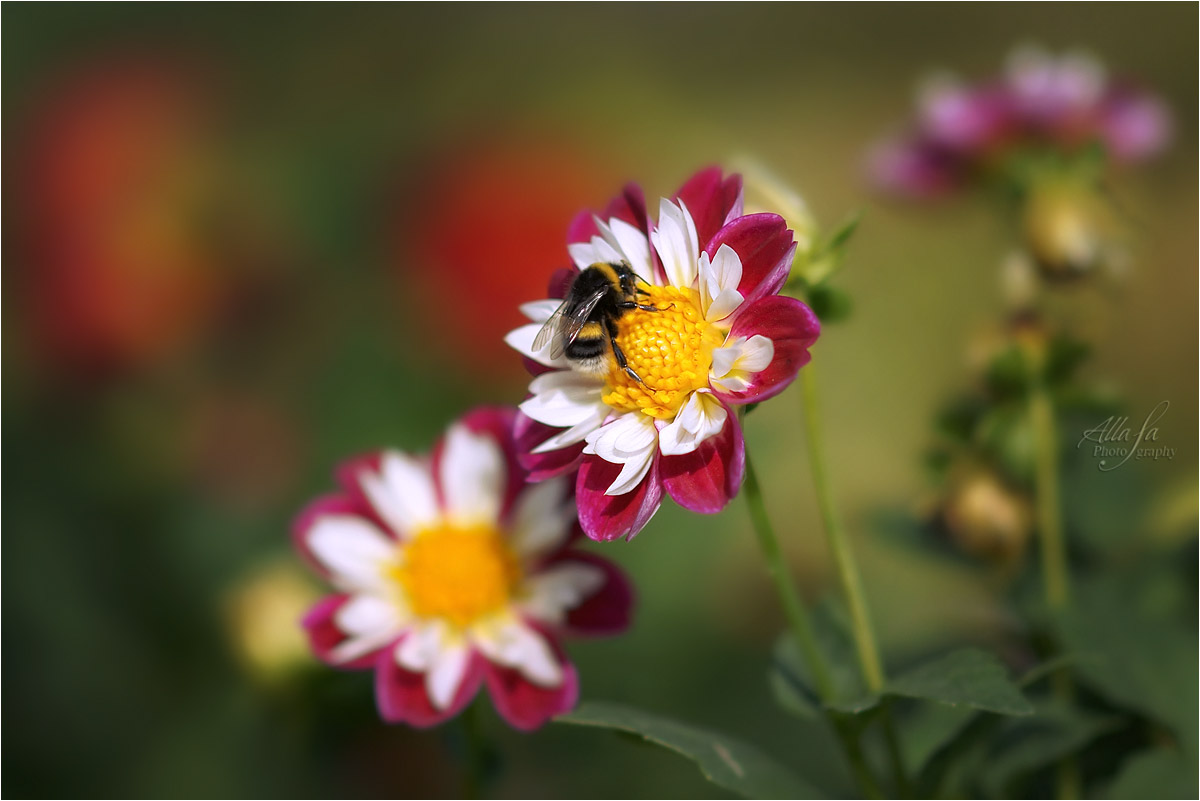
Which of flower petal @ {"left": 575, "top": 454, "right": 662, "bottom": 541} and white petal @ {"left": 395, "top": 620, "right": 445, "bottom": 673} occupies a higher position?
flower petal @ {"left": 575, "top": 454, "right": 662, "bottom": 541}

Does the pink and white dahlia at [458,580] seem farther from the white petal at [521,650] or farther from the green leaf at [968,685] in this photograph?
the green leaf at [968,685]

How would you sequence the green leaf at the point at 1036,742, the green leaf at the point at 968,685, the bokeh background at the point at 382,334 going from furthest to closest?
the bokeh background at the point at 382,334
the green leaf at the point at 1036,742
the green leaf at the point at 968,685

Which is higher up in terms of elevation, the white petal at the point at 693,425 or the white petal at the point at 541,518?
the white petal at the point at 693,425

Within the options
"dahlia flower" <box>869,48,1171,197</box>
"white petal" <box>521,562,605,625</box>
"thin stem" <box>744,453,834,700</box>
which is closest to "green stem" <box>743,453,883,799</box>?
"thin stem" <box>744,453,834,700</box>

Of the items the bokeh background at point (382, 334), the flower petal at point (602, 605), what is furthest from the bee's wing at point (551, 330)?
the bokeh background at point (382, 334)

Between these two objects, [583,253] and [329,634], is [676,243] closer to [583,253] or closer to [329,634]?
[583,253]

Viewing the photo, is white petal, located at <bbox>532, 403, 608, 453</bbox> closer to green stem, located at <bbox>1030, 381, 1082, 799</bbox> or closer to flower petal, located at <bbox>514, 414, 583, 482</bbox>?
flower petal, located at <bbox>514, 414, 583, 482</bbox>
